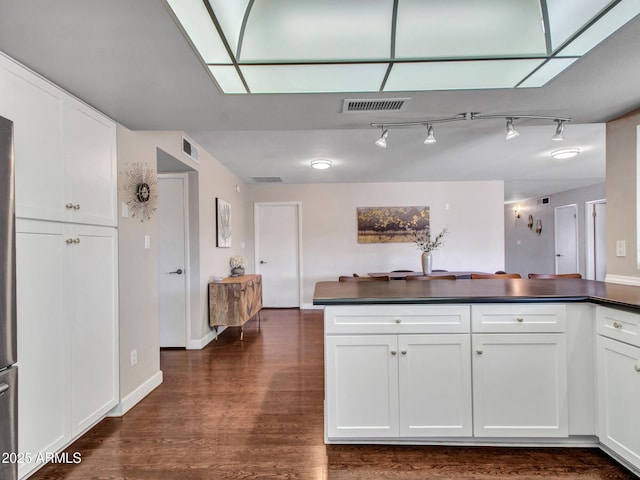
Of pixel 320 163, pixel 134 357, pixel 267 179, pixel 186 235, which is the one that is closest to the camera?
pixel 134 357

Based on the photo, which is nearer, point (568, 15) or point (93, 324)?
point (568, 15)

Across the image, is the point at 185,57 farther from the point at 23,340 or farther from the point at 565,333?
the point at 565,333

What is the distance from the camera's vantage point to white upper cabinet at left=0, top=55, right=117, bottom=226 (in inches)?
59.4

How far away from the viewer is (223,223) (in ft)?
14.2

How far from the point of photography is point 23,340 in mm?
1526

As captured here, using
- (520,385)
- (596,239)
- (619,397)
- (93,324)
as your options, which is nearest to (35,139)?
(93,324)

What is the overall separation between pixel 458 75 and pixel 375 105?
50 cm

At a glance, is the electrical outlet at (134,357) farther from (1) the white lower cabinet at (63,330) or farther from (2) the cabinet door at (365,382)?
(2) the cabinet door at (365,382)

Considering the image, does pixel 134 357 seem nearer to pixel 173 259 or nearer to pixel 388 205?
pixel 173 259

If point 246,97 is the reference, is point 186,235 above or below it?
below

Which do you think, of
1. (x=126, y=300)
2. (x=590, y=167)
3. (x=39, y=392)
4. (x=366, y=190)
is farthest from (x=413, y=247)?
(x=39, y=392)

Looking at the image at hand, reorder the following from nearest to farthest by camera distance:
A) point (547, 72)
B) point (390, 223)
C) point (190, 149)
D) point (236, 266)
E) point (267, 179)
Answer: point (547, 72), point (190, 149), point (236, 266), point (267, 179), point (390, 223)

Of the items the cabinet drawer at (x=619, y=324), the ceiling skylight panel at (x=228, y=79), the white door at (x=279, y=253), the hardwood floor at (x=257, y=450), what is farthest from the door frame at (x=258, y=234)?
the cabinet drawer at (x=619, y=324)

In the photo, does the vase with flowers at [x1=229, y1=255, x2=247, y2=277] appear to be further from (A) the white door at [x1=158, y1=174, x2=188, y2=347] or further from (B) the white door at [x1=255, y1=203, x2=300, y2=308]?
(B) the white door at [x1=255, y1=203, x2=300, y2=308]
